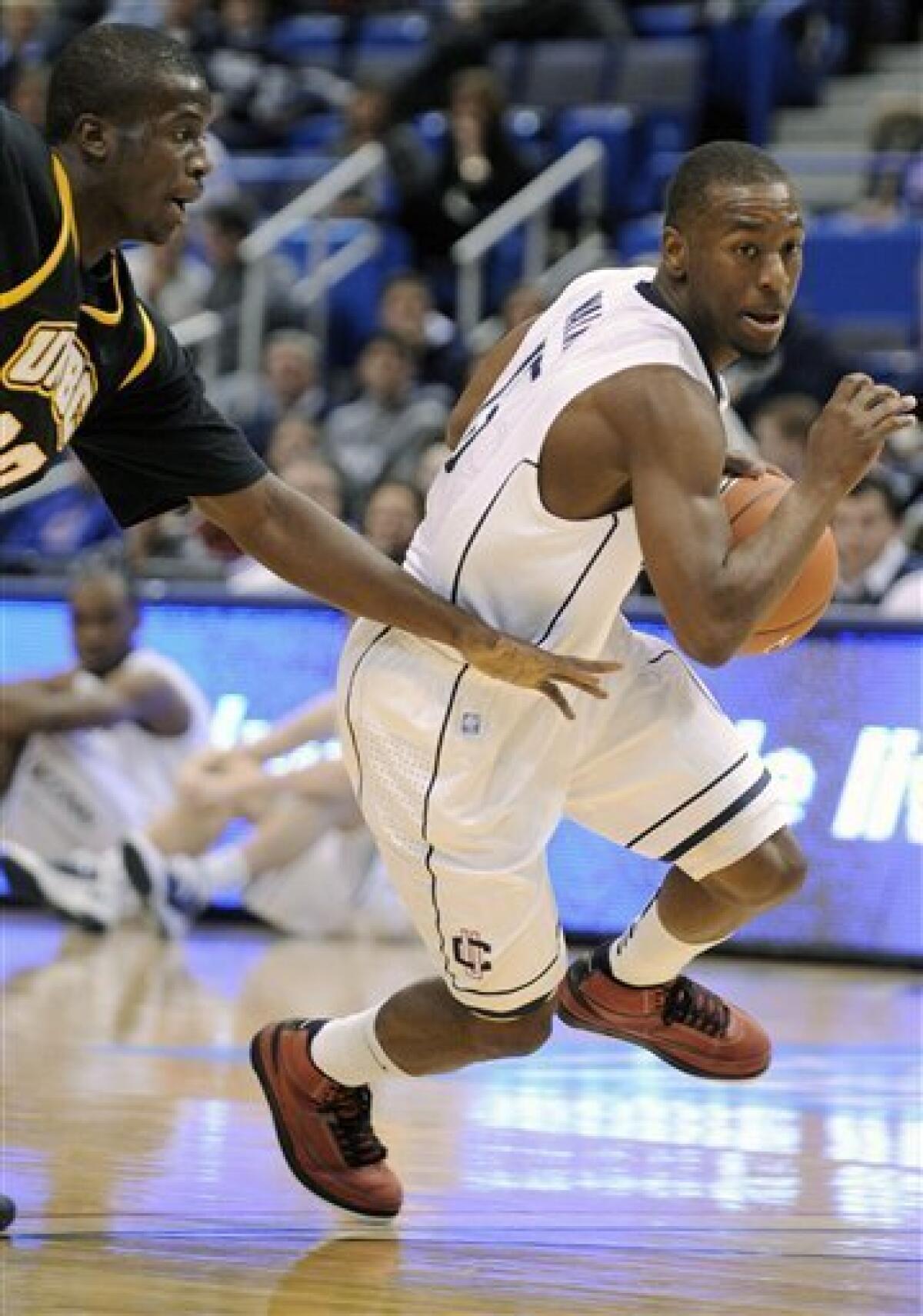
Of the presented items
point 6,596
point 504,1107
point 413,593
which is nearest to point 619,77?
point 6,596

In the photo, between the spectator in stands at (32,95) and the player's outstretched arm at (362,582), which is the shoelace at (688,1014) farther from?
the spectator in stands at (32,95)

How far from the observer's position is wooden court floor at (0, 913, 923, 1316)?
13.8ft

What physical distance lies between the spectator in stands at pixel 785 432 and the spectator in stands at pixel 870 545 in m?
0.57

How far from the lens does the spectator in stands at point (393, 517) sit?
906 centimetres

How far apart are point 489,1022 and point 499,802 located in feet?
1.27

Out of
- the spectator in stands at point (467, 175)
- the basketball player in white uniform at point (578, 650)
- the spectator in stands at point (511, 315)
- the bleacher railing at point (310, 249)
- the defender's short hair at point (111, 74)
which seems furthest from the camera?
the bleacher railing at point (310, 249)

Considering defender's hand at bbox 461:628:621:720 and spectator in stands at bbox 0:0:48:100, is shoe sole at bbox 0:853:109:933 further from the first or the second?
spectator in stands at bbox 0:0:48:100

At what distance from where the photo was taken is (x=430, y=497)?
186 inches

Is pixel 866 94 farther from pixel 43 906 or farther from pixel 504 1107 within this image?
pixel 504 1107

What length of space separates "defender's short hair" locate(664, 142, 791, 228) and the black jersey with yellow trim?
32.2 inches

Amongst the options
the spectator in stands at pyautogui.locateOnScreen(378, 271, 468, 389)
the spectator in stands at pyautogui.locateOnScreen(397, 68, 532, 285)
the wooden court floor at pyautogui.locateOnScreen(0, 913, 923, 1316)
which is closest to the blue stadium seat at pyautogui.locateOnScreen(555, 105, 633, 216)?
the spectator in stands at pyautogui.locateOnScreen(397, 68, 532, 285)

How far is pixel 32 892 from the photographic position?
855 cm

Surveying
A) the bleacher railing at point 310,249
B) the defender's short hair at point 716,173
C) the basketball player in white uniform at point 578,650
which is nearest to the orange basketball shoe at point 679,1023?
the basketball player in white uniform at point 578,650

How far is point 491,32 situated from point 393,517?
588 cm
